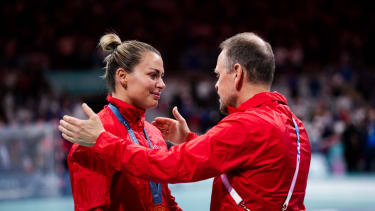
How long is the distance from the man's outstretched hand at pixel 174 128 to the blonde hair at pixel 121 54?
20.1 inches

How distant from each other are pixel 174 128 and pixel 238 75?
0.90m

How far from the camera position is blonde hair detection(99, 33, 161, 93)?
315cm

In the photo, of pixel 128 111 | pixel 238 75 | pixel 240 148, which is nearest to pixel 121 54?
pixel 128 111

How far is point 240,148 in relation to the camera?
8.63 ft

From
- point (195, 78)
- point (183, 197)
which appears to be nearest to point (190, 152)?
point (183, 197)

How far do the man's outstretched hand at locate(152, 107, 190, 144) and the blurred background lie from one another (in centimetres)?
528

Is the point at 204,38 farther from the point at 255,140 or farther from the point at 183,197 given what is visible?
the point at 255,140

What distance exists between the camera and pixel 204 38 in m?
17.3

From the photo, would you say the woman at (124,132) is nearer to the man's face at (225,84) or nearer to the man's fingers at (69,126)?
the man's fingers at (69,126)

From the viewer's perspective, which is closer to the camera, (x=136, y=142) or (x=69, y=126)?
(x=69, y=126)

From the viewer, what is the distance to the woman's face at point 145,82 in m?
3.14

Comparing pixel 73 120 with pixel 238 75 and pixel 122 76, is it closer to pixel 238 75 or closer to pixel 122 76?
pixel 122 76

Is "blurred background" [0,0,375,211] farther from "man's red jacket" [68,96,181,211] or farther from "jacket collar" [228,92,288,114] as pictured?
"jacket collar" [228,92,288,114]

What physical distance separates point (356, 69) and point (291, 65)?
1.96 meters
